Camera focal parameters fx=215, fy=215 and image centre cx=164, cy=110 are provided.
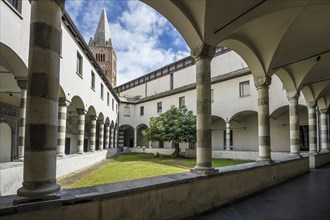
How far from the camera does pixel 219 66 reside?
2509 centimetres

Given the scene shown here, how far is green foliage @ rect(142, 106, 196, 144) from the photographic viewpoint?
19.2 meters

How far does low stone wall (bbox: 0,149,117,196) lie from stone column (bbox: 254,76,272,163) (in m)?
7.90

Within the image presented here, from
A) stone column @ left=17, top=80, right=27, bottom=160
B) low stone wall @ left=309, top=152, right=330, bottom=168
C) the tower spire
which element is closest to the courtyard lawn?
stone column @ left=17, top=80, right=27, bottom=160

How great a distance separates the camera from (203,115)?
5.04 meters

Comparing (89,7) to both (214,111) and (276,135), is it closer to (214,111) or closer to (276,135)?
(214,111)

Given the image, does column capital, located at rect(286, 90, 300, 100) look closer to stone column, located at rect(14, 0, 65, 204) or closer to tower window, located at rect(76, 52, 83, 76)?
stone column, located at rect(14, 0, 65, 204)

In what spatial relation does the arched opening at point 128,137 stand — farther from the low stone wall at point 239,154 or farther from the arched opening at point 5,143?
the arched opening at point 5,143

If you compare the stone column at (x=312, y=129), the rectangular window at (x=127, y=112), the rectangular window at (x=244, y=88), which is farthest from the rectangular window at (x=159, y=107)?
the stone column at (x=312, y=129)

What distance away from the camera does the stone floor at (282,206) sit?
4.37m

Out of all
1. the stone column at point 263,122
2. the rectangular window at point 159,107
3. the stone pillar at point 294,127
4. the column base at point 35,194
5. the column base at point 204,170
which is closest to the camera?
the column base at point 35,194

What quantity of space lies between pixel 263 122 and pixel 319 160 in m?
7.41

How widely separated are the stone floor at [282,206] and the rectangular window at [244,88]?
41.2 ft

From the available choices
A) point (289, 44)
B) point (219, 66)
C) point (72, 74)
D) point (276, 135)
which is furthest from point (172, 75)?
point (289, 44)

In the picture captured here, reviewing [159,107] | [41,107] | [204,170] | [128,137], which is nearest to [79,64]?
[204,170]
